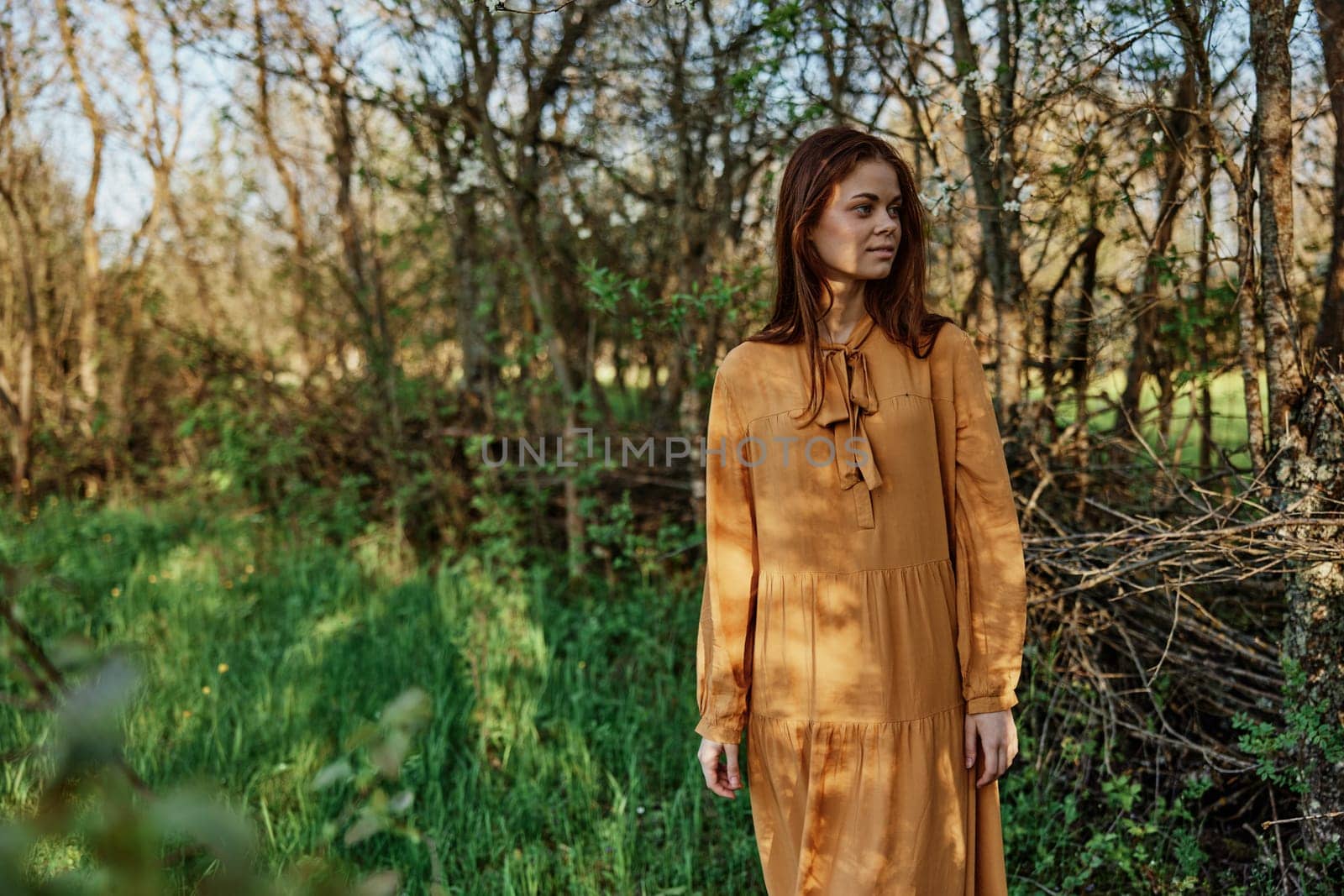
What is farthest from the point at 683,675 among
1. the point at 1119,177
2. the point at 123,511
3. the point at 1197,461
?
the point at 123,511

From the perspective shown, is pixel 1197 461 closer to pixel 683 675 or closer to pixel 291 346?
pixel 683 675

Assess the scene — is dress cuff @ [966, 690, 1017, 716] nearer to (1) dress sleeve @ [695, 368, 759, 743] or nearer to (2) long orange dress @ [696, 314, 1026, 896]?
(2) long orange dress @ [696, 314, 1026, 896]

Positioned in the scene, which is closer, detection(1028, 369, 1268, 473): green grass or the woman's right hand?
the woman's right hand

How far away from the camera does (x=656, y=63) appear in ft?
14.0

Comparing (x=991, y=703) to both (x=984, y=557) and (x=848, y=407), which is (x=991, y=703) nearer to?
(x=984, y=557)

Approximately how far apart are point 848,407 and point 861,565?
286 millimetres

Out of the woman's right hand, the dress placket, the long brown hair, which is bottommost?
the woman's right hand

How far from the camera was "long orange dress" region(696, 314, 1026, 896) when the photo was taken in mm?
1679

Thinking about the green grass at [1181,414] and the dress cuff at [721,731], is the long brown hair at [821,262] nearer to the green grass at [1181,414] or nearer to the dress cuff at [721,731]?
the dress cuff at [721,731]

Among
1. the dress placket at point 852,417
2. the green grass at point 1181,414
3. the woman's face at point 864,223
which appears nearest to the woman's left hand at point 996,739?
the dress placket at point 852,417

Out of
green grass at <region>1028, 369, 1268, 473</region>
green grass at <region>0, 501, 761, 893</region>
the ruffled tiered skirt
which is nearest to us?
the ruffled tiered skirt

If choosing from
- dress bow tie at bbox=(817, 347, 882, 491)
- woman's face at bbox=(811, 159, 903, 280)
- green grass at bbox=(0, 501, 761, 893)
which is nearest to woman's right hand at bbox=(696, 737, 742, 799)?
dress bow tie at bbox=(817, 347, 882, 491)

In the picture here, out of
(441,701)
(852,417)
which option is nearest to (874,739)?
(852,417)

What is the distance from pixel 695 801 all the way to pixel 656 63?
313 cm
